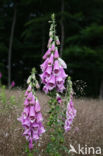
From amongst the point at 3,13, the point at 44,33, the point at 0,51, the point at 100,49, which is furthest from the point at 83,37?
the point at 3,13

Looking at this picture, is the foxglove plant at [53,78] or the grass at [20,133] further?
the grass at [20,133]

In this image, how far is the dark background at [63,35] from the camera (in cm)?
1600

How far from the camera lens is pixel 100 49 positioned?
16.0 meters

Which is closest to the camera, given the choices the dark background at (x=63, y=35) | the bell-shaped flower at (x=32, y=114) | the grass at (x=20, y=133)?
the bell-shaped flower at (x=32, y=114)

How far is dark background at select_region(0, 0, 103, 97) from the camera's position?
16.0m

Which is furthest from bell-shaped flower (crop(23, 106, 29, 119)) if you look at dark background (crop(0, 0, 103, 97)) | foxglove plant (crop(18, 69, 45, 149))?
dark background (crop(0, 0, 103, 97))

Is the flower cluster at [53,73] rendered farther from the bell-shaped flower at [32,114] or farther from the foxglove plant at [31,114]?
the bell-shaped flower at [32,114]

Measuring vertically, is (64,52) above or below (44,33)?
below

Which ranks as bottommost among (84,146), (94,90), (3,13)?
(84,146)

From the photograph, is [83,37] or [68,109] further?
[83,37]

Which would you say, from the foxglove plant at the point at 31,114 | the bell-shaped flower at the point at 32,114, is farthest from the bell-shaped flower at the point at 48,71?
the bell-shaped flower at the point at 32,114

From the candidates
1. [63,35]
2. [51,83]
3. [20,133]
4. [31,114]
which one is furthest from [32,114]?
[63,35]

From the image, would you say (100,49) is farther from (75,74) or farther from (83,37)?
(75,74)

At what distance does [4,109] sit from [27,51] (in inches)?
563
